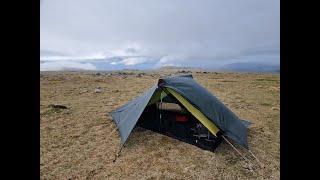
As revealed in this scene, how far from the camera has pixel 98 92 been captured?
54.9 feet

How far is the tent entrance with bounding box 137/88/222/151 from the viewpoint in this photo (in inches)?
264

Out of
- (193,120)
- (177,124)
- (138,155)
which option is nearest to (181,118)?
(177,124)

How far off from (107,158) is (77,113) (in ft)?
16.3

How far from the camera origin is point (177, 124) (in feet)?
25.6

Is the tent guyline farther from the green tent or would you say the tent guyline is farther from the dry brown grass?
the dry brown grass

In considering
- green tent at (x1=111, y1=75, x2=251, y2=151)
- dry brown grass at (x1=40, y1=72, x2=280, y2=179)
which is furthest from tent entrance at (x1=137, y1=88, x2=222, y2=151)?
dry brown grass at (x1=40, y1=72, x2=280, y2=179)

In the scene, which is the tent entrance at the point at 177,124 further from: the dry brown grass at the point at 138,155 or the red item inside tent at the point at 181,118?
the dry brown grass at the point at 138,155

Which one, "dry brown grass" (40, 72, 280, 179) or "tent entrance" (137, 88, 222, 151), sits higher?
"tent entrance" (137, 88, 222, 151)

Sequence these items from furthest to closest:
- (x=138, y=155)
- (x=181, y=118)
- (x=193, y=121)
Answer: (x=181, y=118) < (x=193, y=121) < (x=138, y=155)

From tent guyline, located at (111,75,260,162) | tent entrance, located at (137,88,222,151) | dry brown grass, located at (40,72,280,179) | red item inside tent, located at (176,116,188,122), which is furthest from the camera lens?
red item inside tent, located at (176,116,188,122)

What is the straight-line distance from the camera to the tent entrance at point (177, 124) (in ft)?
22.0

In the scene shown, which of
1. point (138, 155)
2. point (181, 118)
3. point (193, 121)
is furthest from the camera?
point (181, 118)

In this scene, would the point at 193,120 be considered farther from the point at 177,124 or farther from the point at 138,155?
the point at 138,155
